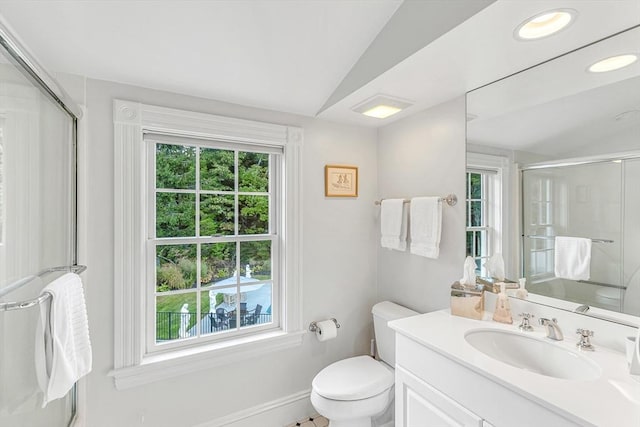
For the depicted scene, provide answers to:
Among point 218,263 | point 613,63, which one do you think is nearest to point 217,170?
point 218,263

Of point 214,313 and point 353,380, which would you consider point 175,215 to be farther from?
point 353,380

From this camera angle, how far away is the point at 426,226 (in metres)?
1.78

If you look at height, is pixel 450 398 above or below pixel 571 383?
below

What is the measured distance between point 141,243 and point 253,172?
0.77 meters

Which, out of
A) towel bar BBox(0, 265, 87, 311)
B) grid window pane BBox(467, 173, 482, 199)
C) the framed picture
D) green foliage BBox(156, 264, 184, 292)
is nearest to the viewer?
towel bar BBox(0, 265, 87, 311)

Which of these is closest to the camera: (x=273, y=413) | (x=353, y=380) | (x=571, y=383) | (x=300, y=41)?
(x=571, y=383)

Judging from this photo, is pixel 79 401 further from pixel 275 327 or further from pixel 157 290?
pixel 275 327

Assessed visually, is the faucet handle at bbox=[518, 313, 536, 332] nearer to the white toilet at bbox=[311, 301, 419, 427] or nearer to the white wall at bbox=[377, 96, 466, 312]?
the white wall at bbox=[377, 96, 466, 312]

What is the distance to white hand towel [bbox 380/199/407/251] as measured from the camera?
1963 mm

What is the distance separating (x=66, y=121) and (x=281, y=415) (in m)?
2.03

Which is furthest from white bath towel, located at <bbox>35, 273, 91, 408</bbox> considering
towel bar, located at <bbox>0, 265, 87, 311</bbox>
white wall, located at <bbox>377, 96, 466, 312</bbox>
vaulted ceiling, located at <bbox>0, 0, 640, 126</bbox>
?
white wall, located at <bbox>377, 96, 466, 312</bbox>

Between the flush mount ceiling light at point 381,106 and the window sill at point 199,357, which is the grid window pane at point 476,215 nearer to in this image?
the flush mount ceiling light at point 381,106

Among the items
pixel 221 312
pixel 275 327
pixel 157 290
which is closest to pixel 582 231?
pixel 275 327

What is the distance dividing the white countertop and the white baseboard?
109 centimetres
